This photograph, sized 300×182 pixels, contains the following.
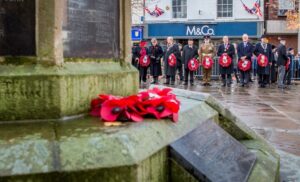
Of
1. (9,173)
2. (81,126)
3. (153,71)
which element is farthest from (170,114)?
(153,71)

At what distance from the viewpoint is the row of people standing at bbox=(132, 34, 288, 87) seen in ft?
65.7

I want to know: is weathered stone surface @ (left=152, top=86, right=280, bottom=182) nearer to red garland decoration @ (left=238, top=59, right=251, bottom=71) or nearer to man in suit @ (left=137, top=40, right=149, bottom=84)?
red garland decoration @ (left=238, top=59, right=251, bottom=71)

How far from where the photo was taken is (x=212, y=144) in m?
3.79

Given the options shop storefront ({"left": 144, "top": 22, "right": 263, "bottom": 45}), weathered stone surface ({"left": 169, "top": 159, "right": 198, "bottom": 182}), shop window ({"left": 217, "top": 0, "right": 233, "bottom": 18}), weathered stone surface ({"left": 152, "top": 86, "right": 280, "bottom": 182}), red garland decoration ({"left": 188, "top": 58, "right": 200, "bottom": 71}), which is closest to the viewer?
weathered stone surface ({"left": 169, "top": 159, "right": 198, "bottom": 182})

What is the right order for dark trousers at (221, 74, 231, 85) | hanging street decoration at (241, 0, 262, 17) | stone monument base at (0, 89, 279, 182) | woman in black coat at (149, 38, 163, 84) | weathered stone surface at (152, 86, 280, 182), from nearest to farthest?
stone monument base at (0, 89, 279, 182) < weathered stone surface at (152, 86, 280, 182) < dark trousers at (221, 74, 231, 85) < woman in black coat at (149, 38, 163, 84) < hanging street decoration at (241, 0, 262, 17)

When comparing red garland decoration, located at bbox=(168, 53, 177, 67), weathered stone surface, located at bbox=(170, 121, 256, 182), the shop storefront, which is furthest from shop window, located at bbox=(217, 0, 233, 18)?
weathered stone surface, located at bbox=(170, 121, 256, 182)

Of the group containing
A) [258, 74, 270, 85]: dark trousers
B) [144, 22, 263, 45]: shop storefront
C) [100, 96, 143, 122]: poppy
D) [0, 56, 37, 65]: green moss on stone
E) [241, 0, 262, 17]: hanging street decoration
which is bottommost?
[258, 74, 270, 85]: dark trousers

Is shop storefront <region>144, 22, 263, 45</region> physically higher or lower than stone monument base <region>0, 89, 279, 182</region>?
higher

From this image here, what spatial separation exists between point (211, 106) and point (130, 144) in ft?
6.63

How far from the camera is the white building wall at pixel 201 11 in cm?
3781

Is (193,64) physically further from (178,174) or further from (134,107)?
(178,174)

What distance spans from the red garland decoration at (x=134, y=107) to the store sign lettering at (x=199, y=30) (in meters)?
34.5

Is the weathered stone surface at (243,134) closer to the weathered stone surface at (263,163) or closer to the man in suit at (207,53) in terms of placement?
the weathered stone surface at (263,163)

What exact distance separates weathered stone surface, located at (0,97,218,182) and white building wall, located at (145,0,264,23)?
3541 cm
